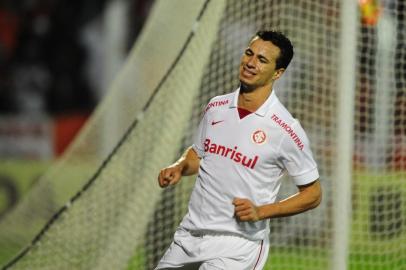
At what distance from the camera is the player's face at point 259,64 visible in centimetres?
498

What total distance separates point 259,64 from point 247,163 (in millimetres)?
483

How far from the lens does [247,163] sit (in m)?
4.99

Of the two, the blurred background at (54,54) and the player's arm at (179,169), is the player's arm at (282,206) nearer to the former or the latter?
the player's arm at (179,169)

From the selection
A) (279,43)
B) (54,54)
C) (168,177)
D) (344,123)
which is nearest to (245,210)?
(168,177)

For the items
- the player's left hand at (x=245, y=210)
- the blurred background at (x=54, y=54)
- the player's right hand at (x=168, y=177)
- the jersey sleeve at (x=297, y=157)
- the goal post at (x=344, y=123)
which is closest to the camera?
the player's left hand at (x=245, y=210)

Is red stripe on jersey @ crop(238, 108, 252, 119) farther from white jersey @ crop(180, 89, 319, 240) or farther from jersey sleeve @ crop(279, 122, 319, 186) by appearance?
jersey sleeve @ crop(279, 122, 319, 186)

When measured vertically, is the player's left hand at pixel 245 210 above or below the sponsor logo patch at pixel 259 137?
below

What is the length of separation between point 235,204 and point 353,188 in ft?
11.3

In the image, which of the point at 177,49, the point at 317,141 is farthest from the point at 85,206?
the point at 317,141

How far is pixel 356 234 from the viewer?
25.8ft

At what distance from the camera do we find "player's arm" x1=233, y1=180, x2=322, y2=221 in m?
4.80

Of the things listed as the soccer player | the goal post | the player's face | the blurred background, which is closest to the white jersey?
the soccer player

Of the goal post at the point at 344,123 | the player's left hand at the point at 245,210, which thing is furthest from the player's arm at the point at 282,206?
the goal post at the point at 344,123

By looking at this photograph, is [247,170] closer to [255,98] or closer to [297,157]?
[297,157]
